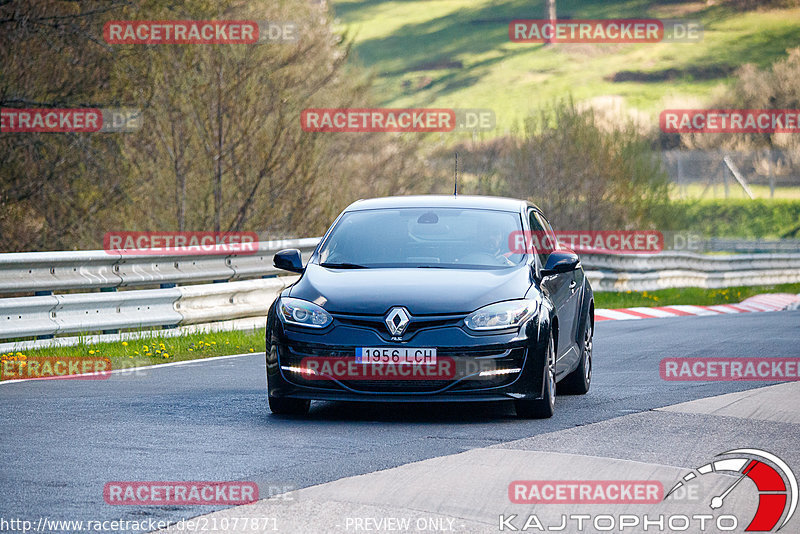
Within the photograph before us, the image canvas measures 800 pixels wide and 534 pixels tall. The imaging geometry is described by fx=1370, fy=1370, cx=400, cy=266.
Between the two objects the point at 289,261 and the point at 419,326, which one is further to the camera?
the point at 289,261

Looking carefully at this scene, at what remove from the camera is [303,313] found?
885 centimetres

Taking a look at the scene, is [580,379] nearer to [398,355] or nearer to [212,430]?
[398,355]

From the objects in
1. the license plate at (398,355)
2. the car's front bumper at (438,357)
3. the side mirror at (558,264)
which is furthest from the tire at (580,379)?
the license plate at (398,355)

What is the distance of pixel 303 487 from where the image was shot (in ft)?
21.3

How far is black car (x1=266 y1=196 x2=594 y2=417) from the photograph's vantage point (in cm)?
859

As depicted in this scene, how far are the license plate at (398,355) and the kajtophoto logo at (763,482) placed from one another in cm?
197

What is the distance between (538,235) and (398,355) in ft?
7.52

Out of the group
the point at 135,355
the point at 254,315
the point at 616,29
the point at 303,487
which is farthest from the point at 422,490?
the point at 616,29

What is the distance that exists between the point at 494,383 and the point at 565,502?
246cm

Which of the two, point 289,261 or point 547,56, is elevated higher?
point 289,261

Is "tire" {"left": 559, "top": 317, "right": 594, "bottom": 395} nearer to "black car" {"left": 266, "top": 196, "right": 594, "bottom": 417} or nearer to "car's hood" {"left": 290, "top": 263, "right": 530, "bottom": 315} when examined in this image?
"black car" {"left": 266, "top": 196, "right": 594, "bottom": 417}

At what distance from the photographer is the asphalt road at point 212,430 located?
6.64 metres

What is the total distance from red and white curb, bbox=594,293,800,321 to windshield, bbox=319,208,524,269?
33.3 feet

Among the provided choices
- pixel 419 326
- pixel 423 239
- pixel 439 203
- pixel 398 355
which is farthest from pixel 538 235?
pixel 398 355
